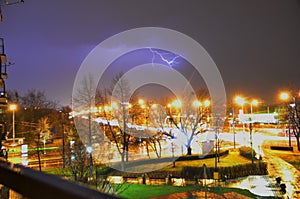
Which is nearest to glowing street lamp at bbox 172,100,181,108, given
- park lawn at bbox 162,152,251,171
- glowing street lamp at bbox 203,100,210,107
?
glowing street lamp at bbox 203,100,210,107

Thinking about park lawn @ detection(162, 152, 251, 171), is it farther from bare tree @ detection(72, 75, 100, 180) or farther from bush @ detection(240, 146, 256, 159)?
bare tree @ detection(72, 75, 100, 180)

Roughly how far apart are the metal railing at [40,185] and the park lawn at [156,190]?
15984 millimetres

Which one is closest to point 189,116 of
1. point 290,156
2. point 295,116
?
point 290,156

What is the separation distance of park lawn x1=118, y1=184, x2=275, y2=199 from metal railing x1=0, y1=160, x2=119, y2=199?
15984mm

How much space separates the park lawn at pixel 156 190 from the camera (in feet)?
57.0

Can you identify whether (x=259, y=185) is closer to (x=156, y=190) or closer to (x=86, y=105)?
(x=156, y=190)

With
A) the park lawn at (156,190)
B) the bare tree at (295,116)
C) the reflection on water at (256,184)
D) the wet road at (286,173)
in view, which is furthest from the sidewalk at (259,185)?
the bare tree at (295,116)

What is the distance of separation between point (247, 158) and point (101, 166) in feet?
46.4

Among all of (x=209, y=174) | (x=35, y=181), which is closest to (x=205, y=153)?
(x=209, y=174)

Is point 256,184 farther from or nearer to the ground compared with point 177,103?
nearer to the ground

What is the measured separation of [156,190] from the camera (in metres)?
18.8

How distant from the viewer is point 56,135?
46.5 meters

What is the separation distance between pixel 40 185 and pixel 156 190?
18.4 m

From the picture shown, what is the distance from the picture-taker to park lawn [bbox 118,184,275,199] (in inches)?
684
